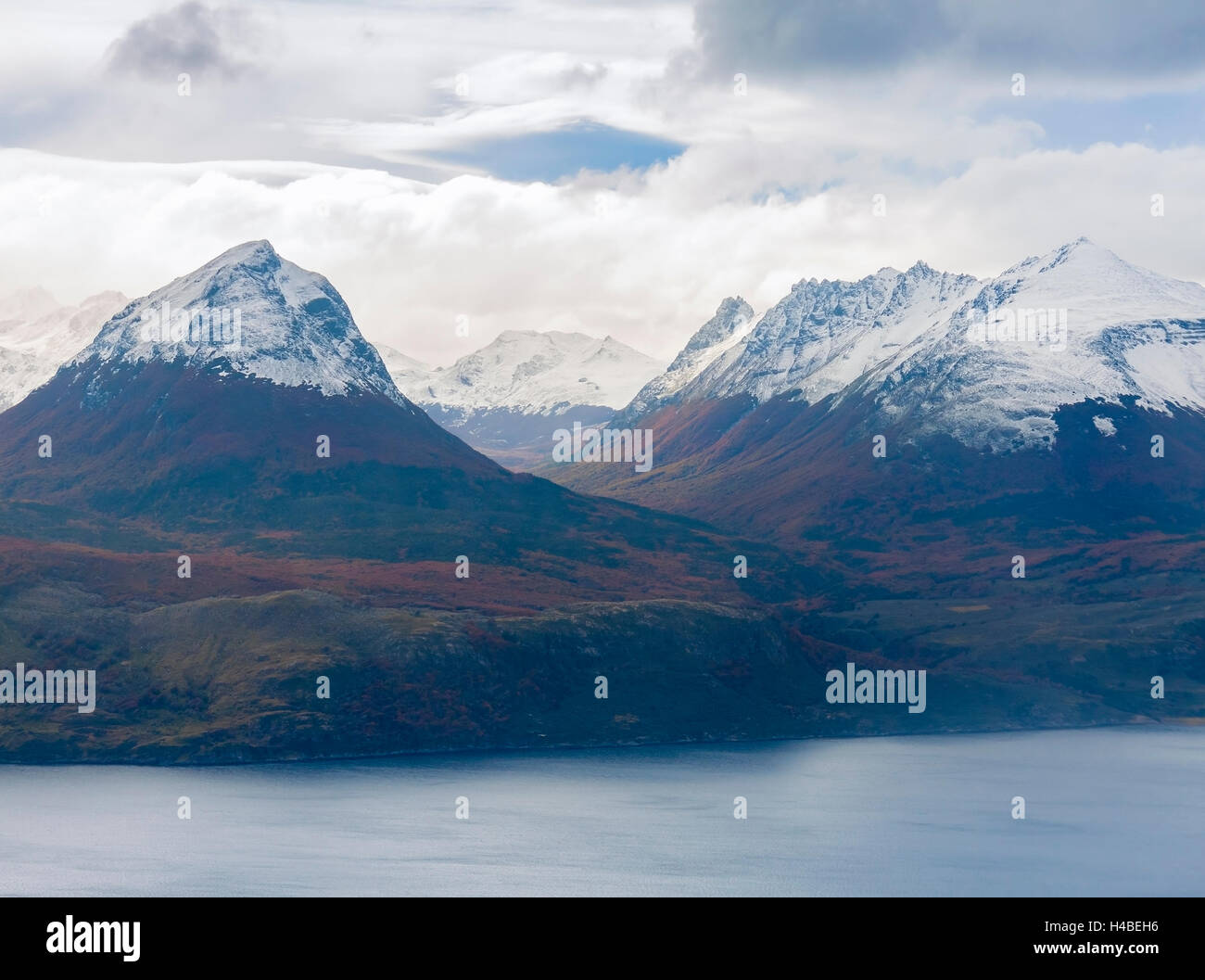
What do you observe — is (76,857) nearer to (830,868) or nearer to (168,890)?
(168,890)

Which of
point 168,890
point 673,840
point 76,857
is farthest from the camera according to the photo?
point 673,840
